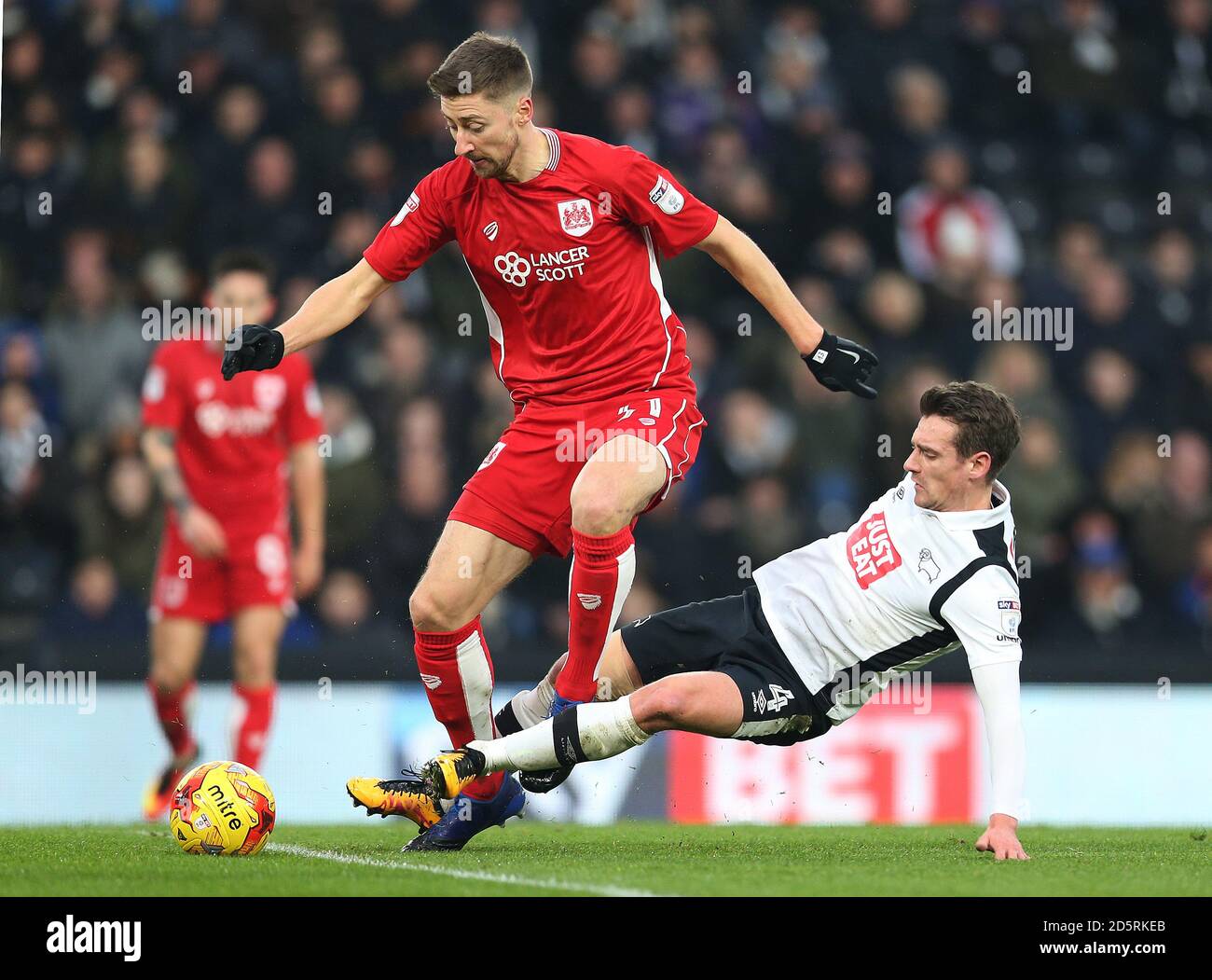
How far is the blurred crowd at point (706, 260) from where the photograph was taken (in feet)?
30.3

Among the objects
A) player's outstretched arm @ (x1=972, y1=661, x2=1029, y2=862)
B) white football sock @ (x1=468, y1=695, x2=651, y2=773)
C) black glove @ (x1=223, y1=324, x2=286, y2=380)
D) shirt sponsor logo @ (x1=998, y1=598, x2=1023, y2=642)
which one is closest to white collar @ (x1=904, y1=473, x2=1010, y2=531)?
shirt sponsor logo @ (x1=998, y1=598, x2=1023, y2=642)

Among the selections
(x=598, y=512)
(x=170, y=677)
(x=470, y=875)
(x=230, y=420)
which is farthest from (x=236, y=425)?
(x=470, y=875)

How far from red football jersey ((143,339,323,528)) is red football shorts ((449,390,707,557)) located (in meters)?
Result: 3.18

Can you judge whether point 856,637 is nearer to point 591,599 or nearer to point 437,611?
point 591,599

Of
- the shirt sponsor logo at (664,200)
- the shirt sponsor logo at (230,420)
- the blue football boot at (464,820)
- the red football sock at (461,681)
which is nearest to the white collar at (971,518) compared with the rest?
the shirt sponsor logo at (664,200)

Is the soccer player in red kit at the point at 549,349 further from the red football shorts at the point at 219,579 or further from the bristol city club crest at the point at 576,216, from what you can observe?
the red football shorts at the point at 219,579

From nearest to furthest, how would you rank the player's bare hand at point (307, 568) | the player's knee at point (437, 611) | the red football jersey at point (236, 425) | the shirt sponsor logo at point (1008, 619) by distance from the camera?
the shirt sponsor logo at point (1008, 619) → the player's knee at point (437, 611) → the red football jersey at point (236, 425) → the player's bare hand at point (307, 568)

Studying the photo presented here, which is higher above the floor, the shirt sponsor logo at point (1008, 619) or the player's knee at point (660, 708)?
the shirt sponsor logo at point (1008, 619)

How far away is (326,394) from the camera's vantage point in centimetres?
955

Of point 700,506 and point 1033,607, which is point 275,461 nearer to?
point 700,506

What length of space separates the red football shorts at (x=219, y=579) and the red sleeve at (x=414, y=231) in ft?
10.5

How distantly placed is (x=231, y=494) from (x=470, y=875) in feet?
14.2

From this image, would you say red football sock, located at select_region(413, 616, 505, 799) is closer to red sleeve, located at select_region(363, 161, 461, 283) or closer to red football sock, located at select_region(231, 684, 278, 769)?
red sleeve, located at select_region(363, 161, 461, 283)

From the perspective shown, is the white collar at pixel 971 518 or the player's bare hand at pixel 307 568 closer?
the white collar at pixel 971 518
